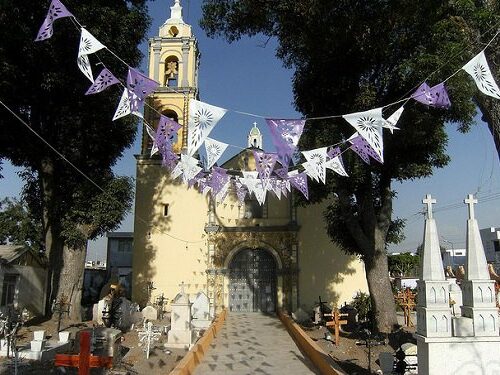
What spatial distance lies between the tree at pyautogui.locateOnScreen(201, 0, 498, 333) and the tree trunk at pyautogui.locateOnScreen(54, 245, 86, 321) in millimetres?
7991

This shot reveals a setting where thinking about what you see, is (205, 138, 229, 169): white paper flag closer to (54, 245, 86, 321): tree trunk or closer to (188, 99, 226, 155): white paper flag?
(188, 99, 226, 155): white paper flag

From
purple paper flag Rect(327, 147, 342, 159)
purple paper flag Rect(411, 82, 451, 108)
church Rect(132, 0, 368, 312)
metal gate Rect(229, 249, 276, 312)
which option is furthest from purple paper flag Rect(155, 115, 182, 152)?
metal gate Rect(229, 249, 276, 312)

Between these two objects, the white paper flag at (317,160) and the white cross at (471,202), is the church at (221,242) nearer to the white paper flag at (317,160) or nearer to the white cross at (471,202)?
the white paper flag at (317,160)

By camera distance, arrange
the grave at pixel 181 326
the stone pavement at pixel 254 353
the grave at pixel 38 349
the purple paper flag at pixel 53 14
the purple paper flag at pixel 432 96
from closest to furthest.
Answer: the purple paper flag at pixel 53 14
the purple paper flag at pixel 432 96
the stone pavement at pixel 254 353
the grave at pixel 38 349
the grave at pixel 181 326

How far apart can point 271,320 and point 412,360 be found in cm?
1048

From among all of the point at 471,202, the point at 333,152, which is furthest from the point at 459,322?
the point at 333,152

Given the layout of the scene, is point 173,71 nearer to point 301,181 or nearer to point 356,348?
point 301,181

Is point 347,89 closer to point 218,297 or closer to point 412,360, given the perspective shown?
point 412,360

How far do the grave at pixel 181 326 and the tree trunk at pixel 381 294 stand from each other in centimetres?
461

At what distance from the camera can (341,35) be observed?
1014 centimetres

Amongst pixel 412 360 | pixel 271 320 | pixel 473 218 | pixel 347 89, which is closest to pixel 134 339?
pixel 271 320

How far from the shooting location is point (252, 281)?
69.4ft

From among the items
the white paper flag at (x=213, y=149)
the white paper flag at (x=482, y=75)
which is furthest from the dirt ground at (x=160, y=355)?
the white paper flag at (x=482, y=75)

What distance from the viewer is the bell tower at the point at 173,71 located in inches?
857
